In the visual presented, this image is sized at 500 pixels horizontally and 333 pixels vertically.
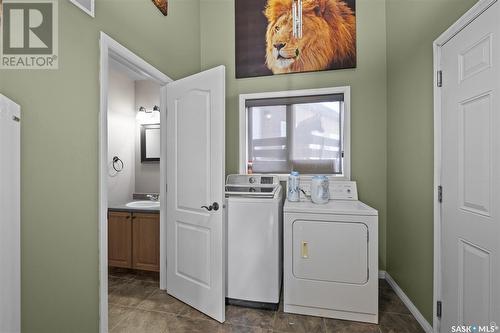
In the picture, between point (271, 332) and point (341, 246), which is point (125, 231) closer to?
point (271, 332)

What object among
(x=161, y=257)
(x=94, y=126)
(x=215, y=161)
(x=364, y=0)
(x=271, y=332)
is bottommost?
(x=271, y=332)

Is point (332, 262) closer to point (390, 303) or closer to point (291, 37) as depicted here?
point (390, 303)

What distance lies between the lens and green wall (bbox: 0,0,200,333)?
43.3 inches

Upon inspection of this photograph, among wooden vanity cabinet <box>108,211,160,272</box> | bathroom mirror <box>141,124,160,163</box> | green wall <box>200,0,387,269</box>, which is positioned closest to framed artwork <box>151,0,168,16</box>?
bathroom mirror <box>141,124,160,163</box>

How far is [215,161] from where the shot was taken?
1.78 meters

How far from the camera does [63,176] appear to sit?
1239mm

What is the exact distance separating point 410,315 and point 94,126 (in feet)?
9.24

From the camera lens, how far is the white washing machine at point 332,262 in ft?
5.74

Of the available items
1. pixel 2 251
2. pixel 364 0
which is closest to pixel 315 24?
pixel 364 0

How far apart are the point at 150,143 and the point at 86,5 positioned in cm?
196

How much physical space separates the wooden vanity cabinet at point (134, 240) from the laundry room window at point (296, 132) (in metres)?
1.25

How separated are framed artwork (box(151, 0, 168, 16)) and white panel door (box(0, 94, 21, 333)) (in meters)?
1.63

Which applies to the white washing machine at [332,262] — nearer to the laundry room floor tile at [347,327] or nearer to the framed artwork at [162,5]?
the laundry room floor tile at [347,327]

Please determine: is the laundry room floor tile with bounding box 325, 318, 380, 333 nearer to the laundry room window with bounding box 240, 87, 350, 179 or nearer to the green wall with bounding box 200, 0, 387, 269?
the green wall with bounding box 200, 0, 387, 269
